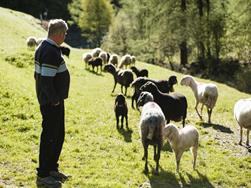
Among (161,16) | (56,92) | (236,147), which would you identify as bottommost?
(236,147)

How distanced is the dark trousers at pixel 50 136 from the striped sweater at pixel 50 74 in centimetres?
27

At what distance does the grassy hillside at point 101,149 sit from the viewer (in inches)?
413

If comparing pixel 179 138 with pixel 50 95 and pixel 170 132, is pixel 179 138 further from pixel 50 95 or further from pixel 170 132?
pixel 50 95

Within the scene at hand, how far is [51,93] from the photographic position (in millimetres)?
8688

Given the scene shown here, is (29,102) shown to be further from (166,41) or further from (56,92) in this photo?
(166,41)

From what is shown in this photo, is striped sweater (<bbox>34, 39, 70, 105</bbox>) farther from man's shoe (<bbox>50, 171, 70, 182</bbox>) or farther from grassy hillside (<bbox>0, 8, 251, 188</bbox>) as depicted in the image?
grassy hillside (<bbox>0, 8, 251, 188</bbox>)

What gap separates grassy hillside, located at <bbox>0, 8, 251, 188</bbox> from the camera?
34.4 feet

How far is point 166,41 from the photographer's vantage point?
46.3 metres

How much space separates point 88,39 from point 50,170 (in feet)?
236

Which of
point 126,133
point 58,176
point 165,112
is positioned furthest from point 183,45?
point 58,176

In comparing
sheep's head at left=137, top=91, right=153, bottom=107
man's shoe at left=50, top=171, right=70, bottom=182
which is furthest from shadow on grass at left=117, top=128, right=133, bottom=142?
man's shoe at left=50, top=171, right=70, bottom=182

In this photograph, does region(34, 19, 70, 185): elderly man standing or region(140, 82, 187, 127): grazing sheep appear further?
region(140, 82, 187, 127): grazing sheep

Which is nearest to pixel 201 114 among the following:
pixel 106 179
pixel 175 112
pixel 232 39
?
pixel 175 112

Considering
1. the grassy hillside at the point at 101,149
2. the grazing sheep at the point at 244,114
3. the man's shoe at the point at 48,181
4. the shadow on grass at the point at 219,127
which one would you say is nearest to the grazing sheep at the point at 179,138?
the grassy hillside at the point at 101,149
